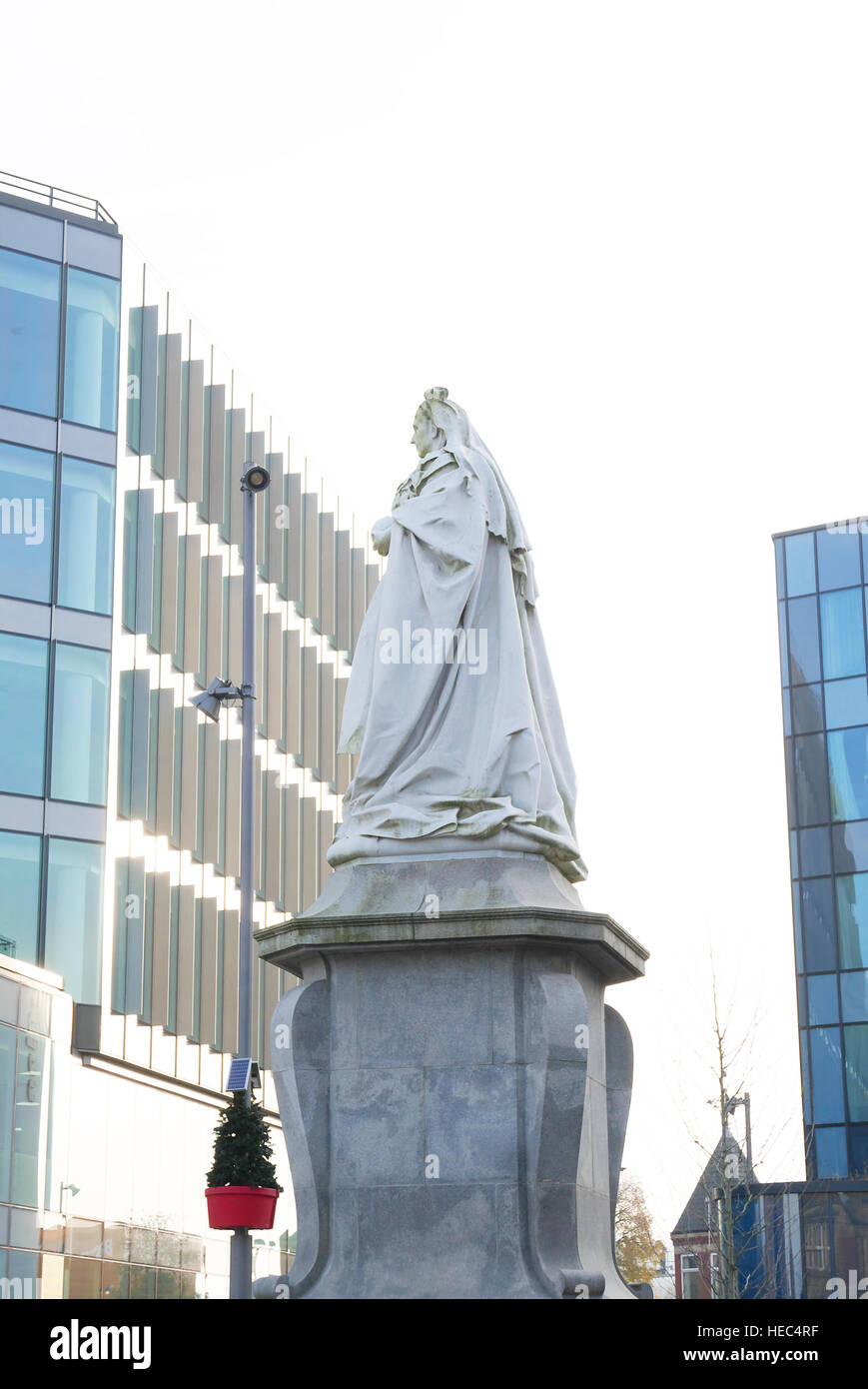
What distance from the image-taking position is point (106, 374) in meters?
42.8

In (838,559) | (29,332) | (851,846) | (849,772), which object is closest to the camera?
(29,332)

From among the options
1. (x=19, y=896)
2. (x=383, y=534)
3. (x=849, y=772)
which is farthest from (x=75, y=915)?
(x=383, y=534)

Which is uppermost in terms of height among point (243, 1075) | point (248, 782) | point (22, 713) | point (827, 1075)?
point (22, 713)

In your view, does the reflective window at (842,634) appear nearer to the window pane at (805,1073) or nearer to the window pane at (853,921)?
the window pane at (853,921)

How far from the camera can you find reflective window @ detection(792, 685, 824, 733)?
54375 millimetres

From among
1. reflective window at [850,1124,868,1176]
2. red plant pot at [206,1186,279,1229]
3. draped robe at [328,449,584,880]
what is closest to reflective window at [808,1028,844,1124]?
reflective window at [850,1124,868,1176]

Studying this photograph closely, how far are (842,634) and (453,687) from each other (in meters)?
44.4

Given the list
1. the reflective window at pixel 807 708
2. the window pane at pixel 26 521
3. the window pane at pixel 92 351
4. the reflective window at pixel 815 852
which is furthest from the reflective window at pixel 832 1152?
the window pane at pixel 92 351

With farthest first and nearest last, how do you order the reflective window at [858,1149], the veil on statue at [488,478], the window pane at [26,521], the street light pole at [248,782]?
the reflective window at [858,1149] < the window pane at [26,521] < the street light pole at [248,782] < the veil on statue at [488,478]

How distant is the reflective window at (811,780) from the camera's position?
53656mm

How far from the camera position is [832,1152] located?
50.8m

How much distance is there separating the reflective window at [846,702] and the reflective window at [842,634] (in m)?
0.29

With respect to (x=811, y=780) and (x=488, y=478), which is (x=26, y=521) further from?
(x=488, y=478)
